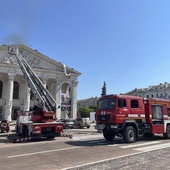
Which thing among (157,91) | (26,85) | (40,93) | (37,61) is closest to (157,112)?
(40,93)

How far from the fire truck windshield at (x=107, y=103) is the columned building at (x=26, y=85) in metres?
31.5

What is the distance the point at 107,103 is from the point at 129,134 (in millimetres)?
2269

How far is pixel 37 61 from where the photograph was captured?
52.6 meters

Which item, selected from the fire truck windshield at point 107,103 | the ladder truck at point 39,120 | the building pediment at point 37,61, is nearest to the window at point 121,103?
the fire truck windshield at point 107,103

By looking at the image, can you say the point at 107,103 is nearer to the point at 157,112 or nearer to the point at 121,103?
the point at 121,103

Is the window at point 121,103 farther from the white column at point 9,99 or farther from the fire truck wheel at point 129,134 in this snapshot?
the white column at point 9,99

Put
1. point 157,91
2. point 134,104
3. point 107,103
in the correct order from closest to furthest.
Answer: point 107,103
point 134,104
point 157,91

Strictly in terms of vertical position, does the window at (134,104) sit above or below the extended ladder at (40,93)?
below

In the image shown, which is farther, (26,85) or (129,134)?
(26,85)

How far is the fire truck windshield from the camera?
13.8 m

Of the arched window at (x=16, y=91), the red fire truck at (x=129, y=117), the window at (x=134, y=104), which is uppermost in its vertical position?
the arched window at (x=16, y=91)

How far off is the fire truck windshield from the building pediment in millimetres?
36401

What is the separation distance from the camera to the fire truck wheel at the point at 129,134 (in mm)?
13539

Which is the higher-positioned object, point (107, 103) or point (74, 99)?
point (74, 99)
